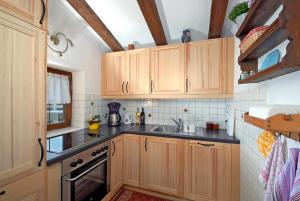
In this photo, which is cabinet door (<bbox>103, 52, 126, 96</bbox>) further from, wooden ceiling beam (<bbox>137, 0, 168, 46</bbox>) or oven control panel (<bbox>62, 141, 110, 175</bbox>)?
oven control panel (<bbox>62, 141, 110, 175</bbox>)

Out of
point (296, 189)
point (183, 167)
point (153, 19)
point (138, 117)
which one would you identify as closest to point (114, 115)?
point (138, 117)

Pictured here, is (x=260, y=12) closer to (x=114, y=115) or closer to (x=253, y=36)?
(x=253, y=36)

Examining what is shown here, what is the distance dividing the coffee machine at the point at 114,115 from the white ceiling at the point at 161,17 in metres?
1.09

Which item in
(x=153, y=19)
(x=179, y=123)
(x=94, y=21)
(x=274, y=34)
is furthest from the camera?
(x=179, y=123)

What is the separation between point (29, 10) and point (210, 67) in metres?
1.83

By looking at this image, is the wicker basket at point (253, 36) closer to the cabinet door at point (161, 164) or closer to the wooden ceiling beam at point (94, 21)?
the cabinet door at point (161, 164)

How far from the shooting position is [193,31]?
221cm

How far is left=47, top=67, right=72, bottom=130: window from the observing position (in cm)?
199

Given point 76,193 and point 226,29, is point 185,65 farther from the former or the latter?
point 76,193

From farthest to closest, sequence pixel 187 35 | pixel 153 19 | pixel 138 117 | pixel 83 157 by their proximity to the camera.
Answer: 1. pixel 138 117
2. pixel 187 35
3. pixel 153 19
4. pixel 83 157

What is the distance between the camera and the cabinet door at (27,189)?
0.88 m

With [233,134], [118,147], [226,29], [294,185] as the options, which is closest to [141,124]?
[118,147]

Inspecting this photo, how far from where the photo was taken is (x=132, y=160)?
2.14 meters

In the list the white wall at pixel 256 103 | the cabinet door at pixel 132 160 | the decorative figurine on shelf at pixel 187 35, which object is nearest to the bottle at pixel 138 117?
the cabinet door at pixel 132 160
